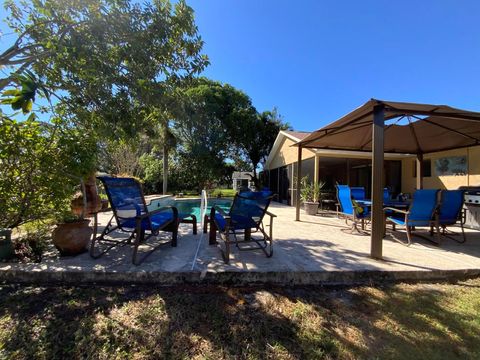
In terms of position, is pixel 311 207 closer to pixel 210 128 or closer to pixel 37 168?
pixel 37 168

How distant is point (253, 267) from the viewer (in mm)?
3092

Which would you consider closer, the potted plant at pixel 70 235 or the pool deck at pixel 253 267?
the pool deck at pixel 253 267

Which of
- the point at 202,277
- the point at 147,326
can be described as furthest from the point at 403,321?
the point at 147,326

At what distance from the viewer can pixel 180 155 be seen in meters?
20.7

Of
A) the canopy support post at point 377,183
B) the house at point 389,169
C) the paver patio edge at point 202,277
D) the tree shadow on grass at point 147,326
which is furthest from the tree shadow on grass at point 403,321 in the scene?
the house at point 389,169

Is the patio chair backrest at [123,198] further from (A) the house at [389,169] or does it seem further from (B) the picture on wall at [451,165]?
(B) the picture on wall at [451,165]

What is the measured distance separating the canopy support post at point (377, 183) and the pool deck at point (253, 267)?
12.1 inches

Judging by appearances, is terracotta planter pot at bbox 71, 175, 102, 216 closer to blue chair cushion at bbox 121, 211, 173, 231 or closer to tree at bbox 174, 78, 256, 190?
Answer: blue chair cushion at bbox 121, 211, 173, 231

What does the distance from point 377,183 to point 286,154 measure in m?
10.6

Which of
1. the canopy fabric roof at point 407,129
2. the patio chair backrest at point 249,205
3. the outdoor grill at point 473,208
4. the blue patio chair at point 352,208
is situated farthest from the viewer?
the outdoor grill at point 473,208

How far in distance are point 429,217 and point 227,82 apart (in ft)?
65.3

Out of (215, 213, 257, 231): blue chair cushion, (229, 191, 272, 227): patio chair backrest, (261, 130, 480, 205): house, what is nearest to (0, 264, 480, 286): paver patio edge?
(215, 213, 257, 231): blue chair cushion

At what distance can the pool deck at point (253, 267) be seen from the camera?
2.85 meters

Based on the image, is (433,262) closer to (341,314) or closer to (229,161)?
(341,314)
